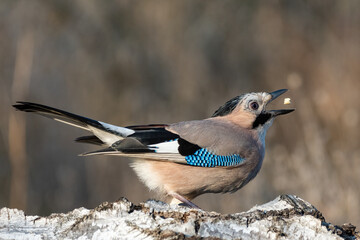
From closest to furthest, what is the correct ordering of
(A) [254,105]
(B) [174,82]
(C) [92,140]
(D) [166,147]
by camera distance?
(D) [166,147], (C) [92,140], (A) [254,105], (B) [174,82]

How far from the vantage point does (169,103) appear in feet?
30.2

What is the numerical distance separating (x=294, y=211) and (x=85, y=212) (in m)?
1.23

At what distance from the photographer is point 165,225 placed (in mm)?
3283

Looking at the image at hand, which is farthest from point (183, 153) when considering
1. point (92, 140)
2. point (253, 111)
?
point (253, 111)

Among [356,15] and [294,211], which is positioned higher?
[356,15]

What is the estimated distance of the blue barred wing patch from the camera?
17.2 feet

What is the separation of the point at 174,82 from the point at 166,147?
4.32 m

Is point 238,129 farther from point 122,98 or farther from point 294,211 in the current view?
point 122,98

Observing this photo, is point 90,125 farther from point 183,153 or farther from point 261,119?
point 261,119

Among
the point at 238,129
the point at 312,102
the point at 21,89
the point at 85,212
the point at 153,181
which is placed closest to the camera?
the point at 85,212

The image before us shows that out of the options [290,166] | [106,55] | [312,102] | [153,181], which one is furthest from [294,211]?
[106,55]

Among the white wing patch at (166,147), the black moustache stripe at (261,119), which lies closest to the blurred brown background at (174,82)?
the black moustache stripe at (261,119)

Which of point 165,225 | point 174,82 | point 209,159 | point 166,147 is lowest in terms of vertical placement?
point 165,225

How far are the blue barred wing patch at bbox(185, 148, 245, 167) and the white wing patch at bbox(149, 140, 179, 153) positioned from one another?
0.44ft
